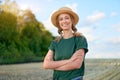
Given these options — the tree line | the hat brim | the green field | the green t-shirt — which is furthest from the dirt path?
the tree line

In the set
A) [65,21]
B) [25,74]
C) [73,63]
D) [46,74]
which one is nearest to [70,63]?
[73,63]

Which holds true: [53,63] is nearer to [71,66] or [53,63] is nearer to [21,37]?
[71,66]

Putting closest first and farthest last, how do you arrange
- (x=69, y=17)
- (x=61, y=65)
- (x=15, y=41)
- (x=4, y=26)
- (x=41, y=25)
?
(x=61, y=65), (x=69, y=17), (x=4, y=26), (x=15, y=41), (x=41, y=25)

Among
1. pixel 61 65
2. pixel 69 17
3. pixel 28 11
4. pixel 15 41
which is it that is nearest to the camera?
pixel 61 65

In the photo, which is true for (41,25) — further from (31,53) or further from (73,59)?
(73,59)

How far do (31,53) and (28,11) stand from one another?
8.98 m

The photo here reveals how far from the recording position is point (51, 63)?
10.5 feet

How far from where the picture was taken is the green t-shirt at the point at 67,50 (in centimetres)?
312

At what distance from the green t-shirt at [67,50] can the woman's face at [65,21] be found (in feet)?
0.33

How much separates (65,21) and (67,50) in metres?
0.26

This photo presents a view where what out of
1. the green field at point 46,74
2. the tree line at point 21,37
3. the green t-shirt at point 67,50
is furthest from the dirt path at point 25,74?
the tree line at point 21,37

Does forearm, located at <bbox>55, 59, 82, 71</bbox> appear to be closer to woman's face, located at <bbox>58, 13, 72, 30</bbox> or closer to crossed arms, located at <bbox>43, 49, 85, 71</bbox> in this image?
crossed arms, located at <bbox>43, 49, 85, 71</bbox>

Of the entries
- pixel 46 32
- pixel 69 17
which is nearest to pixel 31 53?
pixel 46 32

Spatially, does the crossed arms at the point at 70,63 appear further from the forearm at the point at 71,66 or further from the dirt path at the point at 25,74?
the dirt path at the point at 25,74
